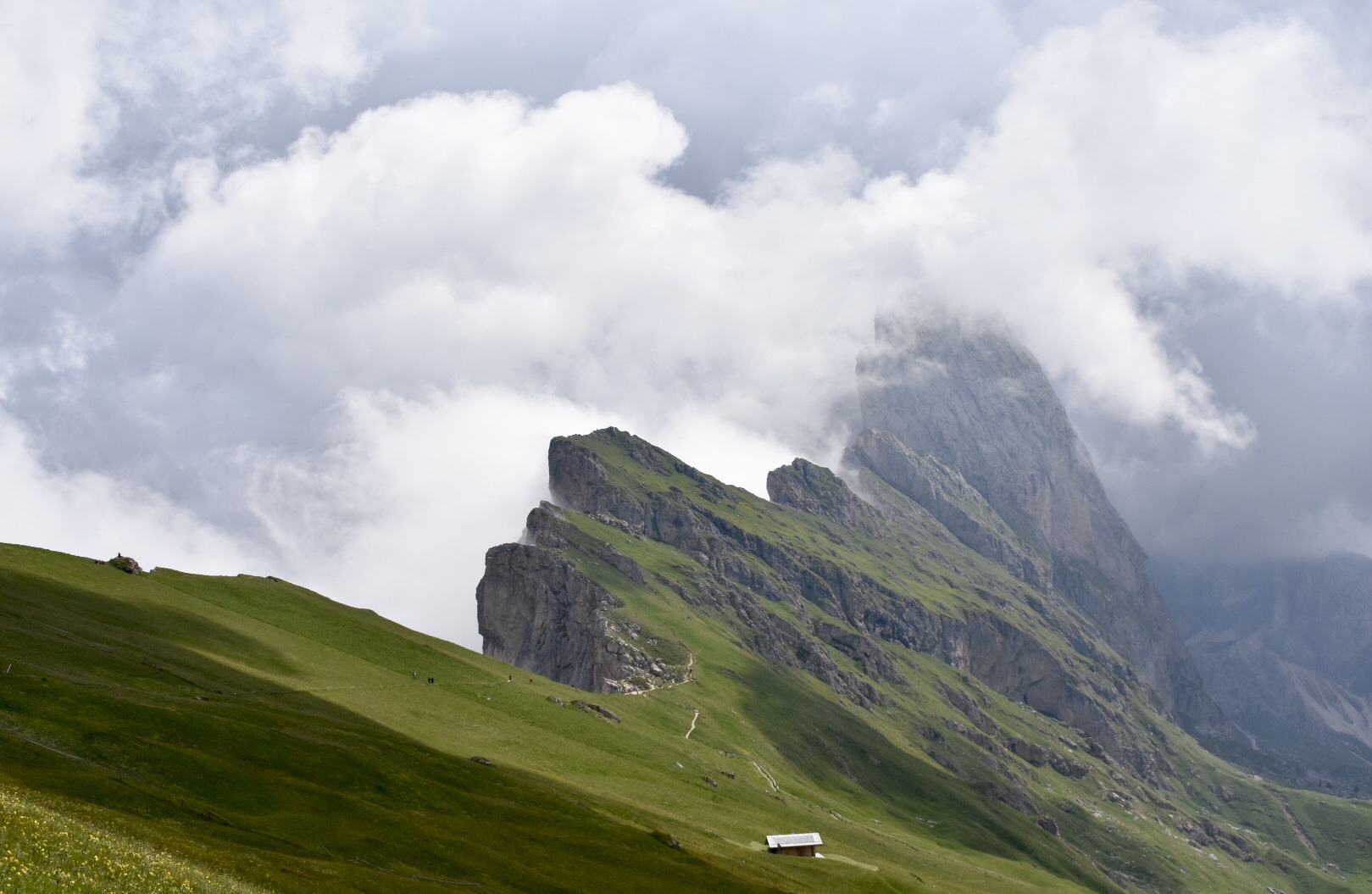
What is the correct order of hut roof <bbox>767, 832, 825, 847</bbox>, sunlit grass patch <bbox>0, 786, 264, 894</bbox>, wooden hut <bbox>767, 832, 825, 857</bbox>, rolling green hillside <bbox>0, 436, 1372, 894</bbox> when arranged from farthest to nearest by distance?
hut roof <bbox>767, 832, 825, 847</bbox> → wooden hut <bbox>767, 832, 825, 857</bbox> → rolling green hillside <bbox>0, 436, 1372, 894</bbox> → sunlit grass patch <bbox>0, 786, 264, 894</bbox>

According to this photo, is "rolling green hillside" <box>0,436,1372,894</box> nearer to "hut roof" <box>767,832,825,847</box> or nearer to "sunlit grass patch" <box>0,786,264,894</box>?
"sunlit grass patch" <box>0,786,264,894</box>

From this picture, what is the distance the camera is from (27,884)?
3856 cm

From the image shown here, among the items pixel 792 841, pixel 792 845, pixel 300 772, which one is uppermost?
pixel 792 841

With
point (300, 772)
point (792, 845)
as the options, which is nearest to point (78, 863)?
point (300, 772)

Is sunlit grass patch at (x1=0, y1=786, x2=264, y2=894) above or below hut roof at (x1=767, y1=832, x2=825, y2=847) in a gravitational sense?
above

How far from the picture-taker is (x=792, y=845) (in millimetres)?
147875

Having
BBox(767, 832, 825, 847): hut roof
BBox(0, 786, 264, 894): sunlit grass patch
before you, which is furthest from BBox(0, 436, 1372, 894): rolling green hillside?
BBox(767, 832, 825, 847): hut roof

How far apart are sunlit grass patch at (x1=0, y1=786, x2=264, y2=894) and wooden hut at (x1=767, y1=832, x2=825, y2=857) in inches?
4120

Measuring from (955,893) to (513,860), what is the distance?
105737mm

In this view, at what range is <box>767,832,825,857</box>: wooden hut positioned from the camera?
147337mm

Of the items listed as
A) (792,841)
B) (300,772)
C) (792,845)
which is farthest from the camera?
(792,841)

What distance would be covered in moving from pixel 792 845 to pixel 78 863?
4612 inches

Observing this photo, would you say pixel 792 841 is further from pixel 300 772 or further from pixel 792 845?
pixel 300 772

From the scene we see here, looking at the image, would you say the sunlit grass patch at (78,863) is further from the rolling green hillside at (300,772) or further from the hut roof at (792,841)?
the hut roof at (792,841)
